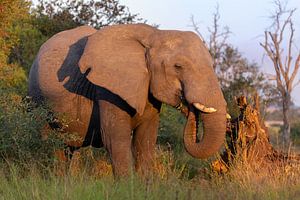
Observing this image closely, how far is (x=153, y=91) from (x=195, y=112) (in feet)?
2.18

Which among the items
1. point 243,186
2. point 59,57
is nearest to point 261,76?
point 59,57

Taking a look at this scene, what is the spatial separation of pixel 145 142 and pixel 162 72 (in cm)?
125

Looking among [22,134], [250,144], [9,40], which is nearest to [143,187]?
[22,134]

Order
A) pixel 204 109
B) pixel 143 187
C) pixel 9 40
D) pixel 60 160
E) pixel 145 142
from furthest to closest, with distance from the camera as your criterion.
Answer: pixel 9 40 < pixel 145 142 < pixel 60 160 < pixel 204 109 < pixel 143 187

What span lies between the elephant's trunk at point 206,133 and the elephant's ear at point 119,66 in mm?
674

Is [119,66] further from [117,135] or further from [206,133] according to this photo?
[206,133]

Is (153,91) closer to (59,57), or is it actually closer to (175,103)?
(175,103)

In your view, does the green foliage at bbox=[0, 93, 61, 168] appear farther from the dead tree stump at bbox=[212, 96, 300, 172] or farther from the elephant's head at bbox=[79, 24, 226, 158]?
the dead tree stump at bbox=[212, 96, 300, 172]

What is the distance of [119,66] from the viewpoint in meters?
8.37

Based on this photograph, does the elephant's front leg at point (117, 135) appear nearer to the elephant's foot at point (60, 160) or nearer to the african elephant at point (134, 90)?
the african elephant at point (134, 90)

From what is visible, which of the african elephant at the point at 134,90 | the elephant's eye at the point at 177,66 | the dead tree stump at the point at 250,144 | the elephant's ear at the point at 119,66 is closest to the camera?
the african elephant at the point at 134,90

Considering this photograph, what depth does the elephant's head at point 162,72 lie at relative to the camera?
7723mm

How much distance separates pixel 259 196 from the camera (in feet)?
21.4

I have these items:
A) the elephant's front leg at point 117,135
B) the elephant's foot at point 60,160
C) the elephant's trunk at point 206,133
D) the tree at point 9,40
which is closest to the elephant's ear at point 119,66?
the elephant's front leg at point 117,135
